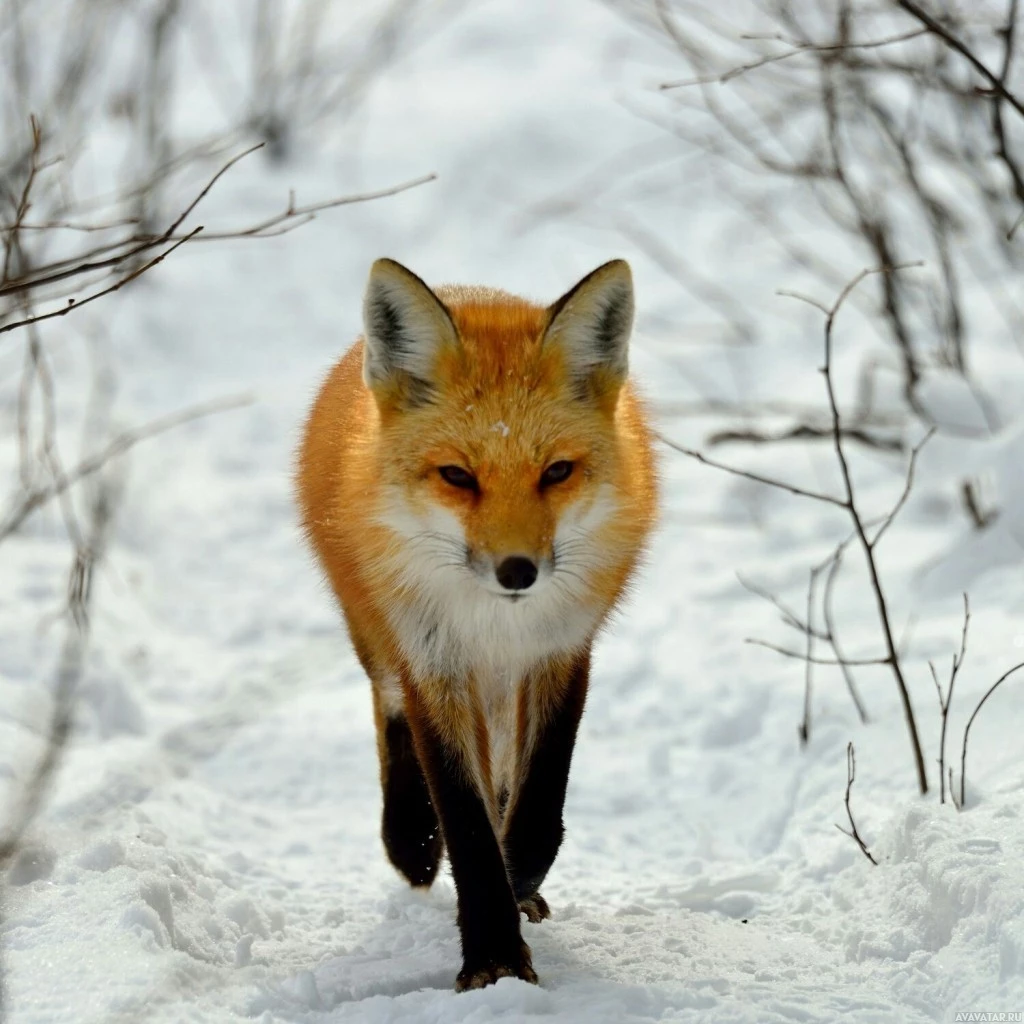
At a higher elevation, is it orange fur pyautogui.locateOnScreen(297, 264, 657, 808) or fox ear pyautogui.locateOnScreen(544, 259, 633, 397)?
fox ear pyautogui.locateOnScreen(544, 259, 633, 397)

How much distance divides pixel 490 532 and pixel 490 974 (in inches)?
43.0

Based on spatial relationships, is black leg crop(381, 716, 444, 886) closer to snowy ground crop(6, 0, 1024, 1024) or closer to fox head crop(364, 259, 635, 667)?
snowy ground crop(6, 0, 1024, 1024)

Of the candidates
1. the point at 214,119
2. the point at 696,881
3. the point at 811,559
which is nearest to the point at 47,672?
the point at 696,881

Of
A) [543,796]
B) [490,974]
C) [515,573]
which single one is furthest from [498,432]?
[490,974]

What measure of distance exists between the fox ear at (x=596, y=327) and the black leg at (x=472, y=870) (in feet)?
3.20

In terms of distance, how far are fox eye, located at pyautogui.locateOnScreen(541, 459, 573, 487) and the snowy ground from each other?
1.21 meters

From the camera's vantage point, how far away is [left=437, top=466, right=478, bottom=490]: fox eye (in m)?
3.33

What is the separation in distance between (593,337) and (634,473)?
1.25 feet

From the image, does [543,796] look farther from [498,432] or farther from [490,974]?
Answer: [498,432]

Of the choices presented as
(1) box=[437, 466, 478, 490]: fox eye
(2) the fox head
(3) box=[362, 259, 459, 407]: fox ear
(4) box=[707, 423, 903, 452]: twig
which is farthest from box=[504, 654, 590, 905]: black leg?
(4) box=[707, 423, 903, 452]: twig

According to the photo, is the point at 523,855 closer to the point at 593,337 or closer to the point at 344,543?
the point at 344,543

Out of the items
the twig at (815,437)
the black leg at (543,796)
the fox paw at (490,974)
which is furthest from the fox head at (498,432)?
the twig at (815,437)

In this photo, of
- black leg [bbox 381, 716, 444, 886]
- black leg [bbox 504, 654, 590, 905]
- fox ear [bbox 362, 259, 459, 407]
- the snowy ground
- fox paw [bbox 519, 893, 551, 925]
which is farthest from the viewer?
black leg [bbox 381, 716, 444, 886]

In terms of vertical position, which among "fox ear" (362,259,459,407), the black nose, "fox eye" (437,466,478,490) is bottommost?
the black nose
